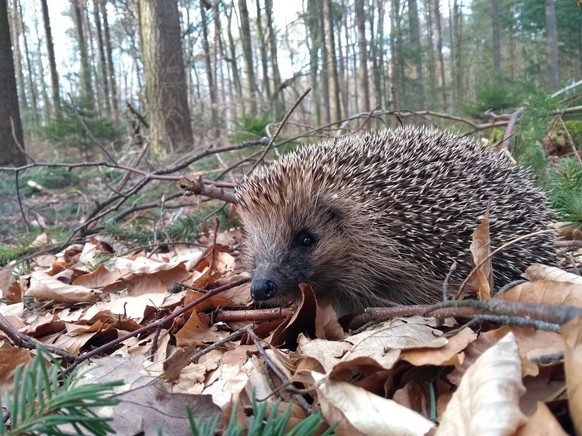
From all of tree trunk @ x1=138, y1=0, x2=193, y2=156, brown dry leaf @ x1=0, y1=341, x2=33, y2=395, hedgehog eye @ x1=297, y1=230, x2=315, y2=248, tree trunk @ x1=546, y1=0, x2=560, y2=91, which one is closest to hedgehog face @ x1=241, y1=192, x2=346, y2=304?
hedgehog eye @ x1=297, y1=230, x2=315, y2=248

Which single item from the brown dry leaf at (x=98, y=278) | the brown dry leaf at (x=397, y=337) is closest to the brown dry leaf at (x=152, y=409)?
the brown dry leaf at (x=397, y=337)

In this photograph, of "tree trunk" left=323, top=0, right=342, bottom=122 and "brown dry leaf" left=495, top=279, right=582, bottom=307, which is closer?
"brown dry leaf" left=495, top=279, right=582, bottom=307

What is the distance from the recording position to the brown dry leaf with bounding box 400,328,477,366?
5.42ft

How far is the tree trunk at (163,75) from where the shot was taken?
34.4 ft

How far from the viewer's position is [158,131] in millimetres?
10523

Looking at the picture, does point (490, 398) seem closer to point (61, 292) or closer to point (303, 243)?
point (303, 243)

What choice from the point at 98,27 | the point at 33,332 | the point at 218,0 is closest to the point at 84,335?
the point at 33,332

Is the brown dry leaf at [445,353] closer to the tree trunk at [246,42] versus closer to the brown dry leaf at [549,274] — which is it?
the brown dry leaf at [549,274]

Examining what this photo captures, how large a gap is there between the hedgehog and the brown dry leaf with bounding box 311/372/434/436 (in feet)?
3.44

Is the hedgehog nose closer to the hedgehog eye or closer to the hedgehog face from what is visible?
the hedgehog face

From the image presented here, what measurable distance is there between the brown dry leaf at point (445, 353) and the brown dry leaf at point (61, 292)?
234 centimetres

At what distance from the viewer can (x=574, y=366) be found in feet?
4.23

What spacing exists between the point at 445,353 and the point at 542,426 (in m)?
0.48

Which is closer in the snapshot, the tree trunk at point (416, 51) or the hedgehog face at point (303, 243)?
the hedgehog face at point (303, 243)
